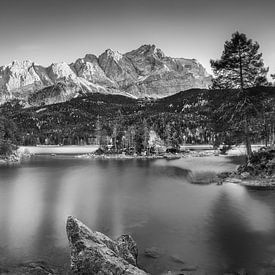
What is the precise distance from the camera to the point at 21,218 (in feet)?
92.8

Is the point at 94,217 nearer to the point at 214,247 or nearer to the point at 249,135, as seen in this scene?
the point at 214,247

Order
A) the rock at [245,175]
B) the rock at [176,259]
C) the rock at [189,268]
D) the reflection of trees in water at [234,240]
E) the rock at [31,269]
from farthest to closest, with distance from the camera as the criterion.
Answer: the rock at [245,175] → the rock at [176,259] → the reflection of trees in water at [234,240] → the rock at [189,268] → the rock at [31,269]

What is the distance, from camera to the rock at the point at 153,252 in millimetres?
17731

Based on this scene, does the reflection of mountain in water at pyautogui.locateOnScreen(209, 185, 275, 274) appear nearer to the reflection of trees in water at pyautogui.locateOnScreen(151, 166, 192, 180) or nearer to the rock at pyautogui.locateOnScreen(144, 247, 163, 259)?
the rock at pyautogui.locateOnScreen(144, 247, 163, 259)

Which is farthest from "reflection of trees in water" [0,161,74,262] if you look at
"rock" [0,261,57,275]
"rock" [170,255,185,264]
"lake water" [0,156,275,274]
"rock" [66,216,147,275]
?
"rock" [170,255,185,264]

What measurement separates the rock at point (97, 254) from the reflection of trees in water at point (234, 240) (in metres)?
4.96

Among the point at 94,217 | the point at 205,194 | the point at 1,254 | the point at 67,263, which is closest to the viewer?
the point at 67,263

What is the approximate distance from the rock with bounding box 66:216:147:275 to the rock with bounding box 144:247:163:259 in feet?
3.89

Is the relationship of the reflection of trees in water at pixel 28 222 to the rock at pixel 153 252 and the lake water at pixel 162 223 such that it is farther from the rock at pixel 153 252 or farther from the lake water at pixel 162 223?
the rock at pixel 153 252

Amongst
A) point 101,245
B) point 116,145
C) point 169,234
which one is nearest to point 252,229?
point 169,234

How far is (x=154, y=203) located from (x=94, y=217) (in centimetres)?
785

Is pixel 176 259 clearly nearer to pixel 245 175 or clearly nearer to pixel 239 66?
pixel 245 175

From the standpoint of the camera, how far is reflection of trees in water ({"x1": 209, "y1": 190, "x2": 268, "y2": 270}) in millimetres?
16688

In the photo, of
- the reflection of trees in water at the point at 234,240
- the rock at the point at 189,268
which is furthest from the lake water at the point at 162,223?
the rock at the point at 189,268
